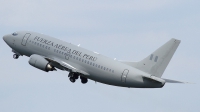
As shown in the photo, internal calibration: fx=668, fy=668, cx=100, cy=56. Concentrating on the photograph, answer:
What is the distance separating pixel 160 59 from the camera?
9006 cm

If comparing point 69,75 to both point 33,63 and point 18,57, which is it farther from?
point 18,57

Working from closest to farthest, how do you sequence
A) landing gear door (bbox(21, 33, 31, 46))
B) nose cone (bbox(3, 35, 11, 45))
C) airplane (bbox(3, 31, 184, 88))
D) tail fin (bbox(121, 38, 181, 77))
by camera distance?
1. tail fin (bbox(121, 38, 181, 77))
2. airplane (bbox(3, 31, 184, 88))
3. landing gear door (bbox(21, 33, 31, 46))
4. nose cone (bbox(3, 35, 11, 45))

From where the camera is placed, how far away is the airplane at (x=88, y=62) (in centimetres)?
9000

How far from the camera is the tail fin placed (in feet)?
293

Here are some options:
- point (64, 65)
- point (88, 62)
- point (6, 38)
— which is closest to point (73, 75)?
point (64, 65)

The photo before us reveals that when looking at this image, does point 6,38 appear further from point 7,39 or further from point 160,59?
point 160,59

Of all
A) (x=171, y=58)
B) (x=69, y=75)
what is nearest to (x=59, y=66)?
(x=69, y=75)

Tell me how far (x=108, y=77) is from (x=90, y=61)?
3993mm

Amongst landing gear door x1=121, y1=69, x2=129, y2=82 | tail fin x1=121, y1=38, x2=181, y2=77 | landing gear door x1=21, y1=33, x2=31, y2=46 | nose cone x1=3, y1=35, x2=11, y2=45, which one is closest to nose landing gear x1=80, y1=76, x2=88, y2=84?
landing gear door x1=121, y1=69, x2=129, y2=82

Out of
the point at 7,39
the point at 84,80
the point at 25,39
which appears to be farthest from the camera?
the point at 7,39

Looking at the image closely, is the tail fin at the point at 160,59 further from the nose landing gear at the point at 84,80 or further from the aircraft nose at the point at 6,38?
the aircraft nose at the point at 6,38

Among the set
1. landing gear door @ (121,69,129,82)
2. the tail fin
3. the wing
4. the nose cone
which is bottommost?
the wing

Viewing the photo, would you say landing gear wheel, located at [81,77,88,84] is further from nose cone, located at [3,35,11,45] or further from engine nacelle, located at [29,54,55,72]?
nose cone, located at [3,35,11,45]

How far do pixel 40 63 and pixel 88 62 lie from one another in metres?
7.19
